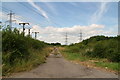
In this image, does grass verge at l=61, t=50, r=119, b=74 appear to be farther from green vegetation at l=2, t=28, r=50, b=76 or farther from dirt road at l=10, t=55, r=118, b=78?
green vegetation at l=2, t=28, r=50, b=76

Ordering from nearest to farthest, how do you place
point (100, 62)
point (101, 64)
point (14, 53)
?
point (14, 53) < point (101, 64) < point (100, 62)

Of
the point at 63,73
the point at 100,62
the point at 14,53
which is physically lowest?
the point at 100,62

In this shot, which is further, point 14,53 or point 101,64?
point 101,64

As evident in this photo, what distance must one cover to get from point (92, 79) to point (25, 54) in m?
7.35

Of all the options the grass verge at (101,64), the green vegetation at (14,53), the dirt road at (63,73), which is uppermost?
the green vegetation at (14,53)

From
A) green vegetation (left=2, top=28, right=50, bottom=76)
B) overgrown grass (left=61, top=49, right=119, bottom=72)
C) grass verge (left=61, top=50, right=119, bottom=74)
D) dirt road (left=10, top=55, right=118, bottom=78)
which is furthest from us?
overgrown grass (left=61, top=49, right=119, bottom=72)

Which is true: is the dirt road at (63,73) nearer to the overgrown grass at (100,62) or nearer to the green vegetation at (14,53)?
the green vegetation at (14,53)

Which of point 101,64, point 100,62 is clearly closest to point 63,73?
point 101,64

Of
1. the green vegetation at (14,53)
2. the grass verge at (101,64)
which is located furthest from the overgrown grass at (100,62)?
the green vegetation at (14,53)

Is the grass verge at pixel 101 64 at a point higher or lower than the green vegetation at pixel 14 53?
lower

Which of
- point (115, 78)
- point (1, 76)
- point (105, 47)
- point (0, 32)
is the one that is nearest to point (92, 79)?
point (115, 78)

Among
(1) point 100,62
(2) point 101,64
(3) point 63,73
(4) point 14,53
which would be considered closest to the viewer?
(3) point 63,73

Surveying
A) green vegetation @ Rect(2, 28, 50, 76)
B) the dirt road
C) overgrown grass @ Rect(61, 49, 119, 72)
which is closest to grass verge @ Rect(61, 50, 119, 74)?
overgrown grass @ Rect(61, 49, 119, 72)

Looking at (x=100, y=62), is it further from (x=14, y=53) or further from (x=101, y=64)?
(x=14, y=53)
